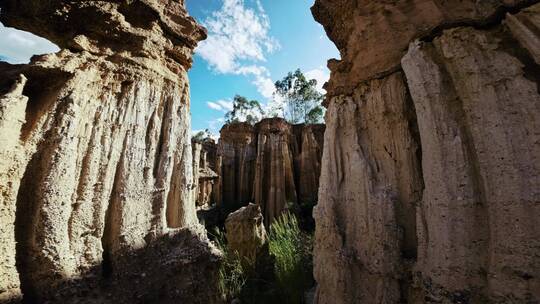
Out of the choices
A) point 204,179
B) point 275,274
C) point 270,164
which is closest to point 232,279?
point 275,274

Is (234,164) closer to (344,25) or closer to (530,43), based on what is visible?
(344,25)

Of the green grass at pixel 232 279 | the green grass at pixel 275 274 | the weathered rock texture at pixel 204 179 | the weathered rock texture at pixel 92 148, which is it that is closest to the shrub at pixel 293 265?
the green grass at pixel 275 274

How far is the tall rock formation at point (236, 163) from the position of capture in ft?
71.5

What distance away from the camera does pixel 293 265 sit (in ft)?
19.9

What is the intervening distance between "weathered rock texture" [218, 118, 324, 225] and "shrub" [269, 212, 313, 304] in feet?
34.6

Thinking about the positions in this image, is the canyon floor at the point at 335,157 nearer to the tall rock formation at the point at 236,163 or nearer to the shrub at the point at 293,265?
the shrub at the point at 293,265

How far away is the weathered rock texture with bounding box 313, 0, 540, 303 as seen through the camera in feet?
7.08

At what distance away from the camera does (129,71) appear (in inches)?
132

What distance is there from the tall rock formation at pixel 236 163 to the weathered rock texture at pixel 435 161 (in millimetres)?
18138

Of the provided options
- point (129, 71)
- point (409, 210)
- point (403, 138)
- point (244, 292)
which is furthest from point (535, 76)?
point (244, 292)

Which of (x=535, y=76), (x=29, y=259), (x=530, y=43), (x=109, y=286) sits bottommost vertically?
(x=109, y=286)

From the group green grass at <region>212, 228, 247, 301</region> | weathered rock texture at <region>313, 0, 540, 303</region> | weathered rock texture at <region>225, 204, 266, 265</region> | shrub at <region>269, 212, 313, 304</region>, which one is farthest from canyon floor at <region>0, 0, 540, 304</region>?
weathered rock texture at <region>225, 204, 266, 265</region>

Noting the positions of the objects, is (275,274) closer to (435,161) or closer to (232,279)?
(232,279)

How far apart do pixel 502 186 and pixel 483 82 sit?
100cm
